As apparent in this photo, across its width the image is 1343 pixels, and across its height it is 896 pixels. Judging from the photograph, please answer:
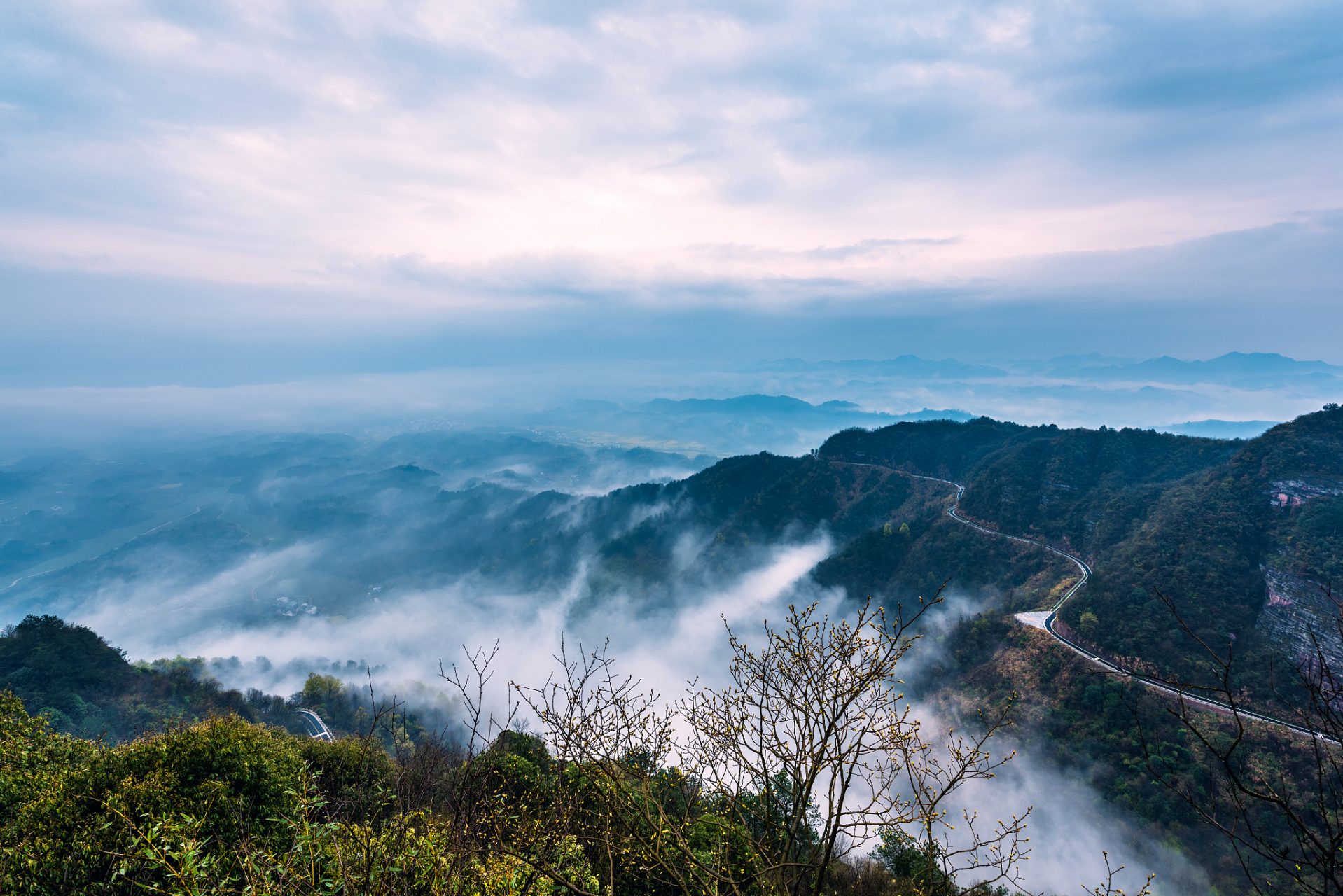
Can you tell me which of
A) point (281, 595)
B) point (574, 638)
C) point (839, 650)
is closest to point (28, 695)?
point (839, 650)

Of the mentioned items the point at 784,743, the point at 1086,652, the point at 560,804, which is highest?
the point at 784,743

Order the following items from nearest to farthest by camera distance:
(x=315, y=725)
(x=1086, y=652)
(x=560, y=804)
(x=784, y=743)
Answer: (x=784, y=743) → (x=560, y=804) → (x=1086, y=652) → (x=315, y=725)

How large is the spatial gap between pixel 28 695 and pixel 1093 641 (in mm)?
75366

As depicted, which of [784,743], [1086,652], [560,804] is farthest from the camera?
[1086,652]

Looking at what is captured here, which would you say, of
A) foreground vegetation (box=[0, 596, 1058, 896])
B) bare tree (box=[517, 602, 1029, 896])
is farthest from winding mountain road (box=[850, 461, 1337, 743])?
foreground vegetation (box=[0, 596, 1058, 896])

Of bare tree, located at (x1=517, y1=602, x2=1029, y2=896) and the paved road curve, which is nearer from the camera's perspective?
Result: bare tree, located at (x1=517, y1=602, x2=1029, y2=896)

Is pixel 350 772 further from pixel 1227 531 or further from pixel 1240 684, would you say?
pixel 1227 531

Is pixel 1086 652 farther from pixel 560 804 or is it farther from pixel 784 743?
pixel 560 804

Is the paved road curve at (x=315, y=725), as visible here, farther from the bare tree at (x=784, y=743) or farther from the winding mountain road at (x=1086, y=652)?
the winding mountain road at (x=1086, y=652)

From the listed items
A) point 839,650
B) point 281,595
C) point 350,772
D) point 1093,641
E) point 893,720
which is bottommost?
point 281,595

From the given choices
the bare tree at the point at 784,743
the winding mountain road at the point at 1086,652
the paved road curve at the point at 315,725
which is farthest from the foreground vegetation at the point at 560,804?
the paved road curve at the point at 315,725

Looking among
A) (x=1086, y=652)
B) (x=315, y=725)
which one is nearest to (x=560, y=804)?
(x=1086, y=652)

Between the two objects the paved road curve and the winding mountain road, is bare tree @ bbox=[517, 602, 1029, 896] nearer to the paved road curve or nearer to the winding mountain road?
the winding mountain road

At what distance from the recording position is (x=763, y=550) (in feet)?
282
